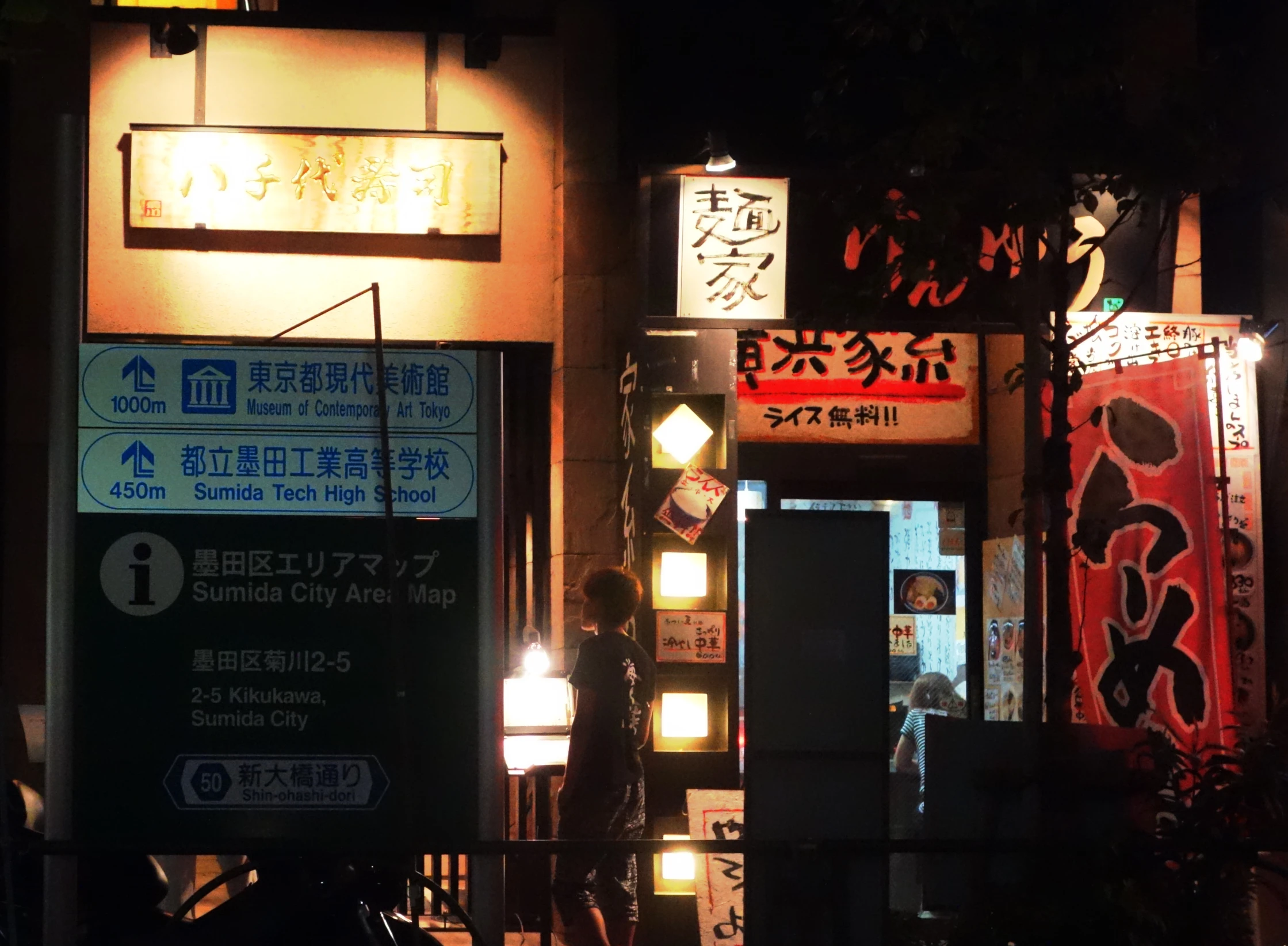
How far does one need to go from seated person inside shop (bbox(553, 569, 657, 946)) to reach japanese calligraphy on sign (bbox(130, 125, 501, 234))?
11.8ft

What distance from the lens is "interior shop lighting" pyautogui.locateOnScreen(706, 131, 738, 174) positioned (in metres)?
8.82

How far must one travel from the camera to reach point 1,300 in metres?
10.6

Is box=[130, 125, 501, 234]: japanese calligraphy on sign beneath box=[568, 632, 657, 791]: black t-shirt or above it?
above

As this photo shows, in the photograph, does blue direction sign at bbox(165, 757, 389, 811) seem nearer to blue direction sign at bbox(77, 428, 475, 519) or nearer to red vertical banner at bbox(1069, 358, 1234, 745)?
blue direction sign at bbox(77, 428, 475, 519)

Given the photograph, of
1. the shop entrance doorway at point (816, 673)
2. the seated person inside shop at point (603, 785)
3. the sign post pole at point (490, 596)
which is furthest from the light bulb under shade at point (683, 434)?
the sign post pole at point (490, 596)

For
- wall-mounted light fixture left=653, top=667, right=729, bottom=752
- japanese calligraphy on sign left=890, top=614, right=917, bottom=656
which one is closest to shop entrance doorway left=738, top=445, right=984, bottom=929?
japanese calligraphy on sign left=890, top=614, right=917, bottom=656

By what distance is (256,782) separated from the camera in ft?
15.0

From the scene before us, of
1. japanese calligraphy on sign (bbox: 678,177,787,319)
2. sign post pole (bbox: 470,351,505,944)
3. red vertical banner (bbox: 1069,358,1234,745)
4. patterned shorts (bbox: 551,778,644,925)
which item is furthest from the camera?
japanese calligraphy on sign (bbox: 678,177,787,319)

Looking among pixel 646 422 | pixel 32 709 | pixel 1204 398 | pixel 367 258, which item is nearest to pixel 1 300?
pixel 367 258

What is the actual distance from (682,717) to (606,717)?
5.93 ft

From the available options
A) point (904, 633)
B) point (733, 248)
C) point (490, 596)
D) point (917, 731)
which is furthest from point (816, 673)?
point (904, 633)

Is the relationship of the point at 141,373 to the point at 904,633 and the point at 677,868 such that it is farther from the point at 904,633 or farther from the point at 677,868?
the point at 904,633

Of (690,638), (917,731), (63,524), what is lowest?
(917,731)

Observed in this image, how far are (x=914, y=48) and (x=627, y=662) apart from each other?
11.2 feet
